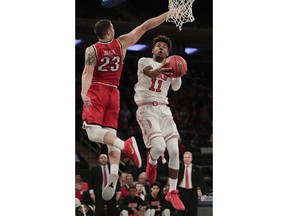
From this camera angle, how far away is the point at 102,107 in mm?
9945

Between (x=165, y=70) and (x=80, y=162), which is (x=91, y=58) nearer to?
(x=165, y=70)

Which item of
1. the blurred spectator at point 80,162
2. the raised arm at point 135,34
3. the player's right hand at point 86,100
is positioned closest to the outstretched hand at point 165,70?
the raised arm at point 135,34

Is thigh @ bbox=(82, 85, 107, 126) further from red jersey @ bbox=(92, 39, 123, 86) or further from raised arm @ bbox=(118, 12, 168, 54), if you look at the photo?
raised arm @ bbox=(118, 12, 168, 54)

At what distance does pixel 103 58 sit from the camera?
32.6ft

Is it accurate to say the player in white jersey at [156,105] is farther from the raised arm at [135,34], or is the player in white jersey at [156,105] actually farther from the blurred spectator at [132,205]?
the blurred spectator at [132,205]

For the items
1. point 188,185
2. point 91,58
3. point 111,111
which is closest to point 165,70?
point 111,111

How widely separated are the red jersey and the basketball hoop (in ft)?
2.85

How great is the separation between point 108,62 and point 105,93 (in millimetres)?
401

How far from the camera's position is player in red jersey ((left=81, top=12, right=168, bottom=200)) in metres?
9.84

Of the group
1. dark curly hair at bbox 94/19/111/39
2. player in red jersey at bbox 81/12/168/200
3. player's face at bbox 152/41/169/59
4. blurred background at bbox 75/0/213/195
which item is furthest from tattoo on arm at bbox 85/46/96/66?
blurred background at bbox 75/0/213/195

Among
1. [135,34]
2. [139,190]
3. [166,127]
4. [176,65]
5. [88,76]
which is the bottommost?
[139,190]
